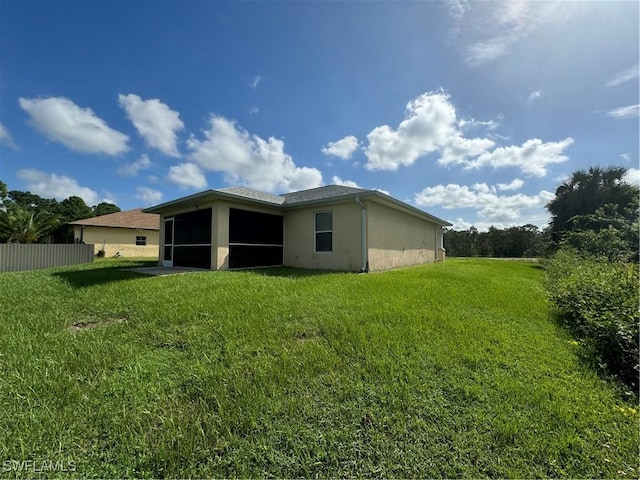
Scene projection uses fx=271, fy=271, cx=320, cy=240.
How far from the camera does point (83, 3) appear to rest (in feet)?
22.0

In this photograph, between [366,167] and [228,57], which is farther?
[366,167]

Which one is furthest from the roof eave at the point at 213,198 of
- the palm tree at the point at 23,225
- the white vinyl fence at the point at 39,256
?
the palm tree at the point at 23,225

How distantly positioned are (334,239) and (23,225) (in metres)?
22.8

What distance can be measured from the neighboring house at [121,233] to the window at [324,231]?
1638cm

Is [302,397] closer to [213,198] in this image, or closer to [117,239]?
[213,198]

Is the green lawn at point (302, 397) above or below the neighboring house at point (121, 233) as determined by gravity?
below

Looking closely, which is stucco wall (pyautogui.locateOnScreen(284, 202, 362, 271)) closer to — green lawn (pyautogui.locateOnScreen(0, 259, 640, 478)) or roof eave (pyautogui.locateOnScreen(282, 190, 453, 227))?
roof eave (pyautogui.locateOnScreen(282, 190, 453, 227))

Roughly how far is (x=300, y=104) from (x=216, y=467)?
10.9m

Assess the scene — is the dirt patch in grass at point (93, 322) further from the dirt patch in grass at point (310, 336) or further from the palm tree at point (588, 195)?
the palm tree at point (588, 195)

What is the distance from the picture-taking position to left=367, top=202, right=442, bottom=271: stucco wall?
32.4 ft

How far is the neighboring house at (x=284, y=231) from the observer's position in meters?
9.49

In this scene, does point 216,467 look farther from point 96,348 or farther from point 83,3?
point 83,3

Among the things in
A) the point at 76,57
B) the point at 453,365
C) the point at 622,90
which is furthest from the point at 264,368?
the point at 76,57

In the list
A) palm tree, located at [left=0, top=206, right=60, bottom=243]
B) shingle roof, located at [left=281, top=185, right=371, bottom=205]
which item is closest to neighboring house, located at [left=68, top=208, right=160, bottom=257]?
palm tree, located at [left=0, top=206, right=60, bottom=243]
